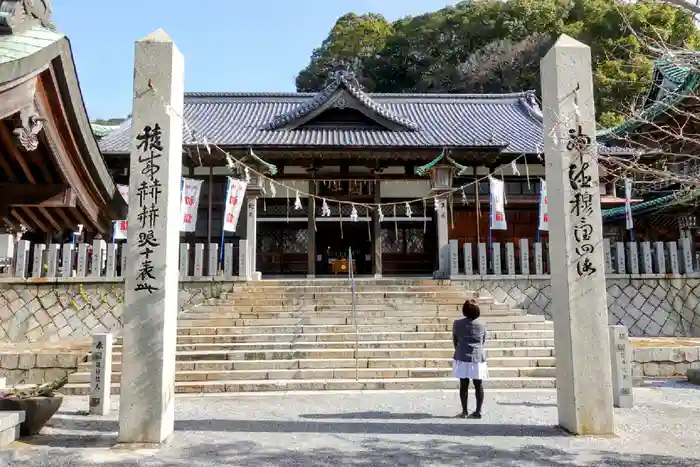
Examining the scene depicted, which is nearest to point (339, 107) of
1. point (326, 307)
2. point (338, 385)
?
point (326, 307)

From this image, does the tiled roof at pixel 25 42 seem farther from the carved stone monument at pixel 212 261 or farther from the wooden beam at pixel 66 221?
the carved stone monument at pixel 212 261

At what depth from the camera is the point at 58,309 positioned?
12.6m

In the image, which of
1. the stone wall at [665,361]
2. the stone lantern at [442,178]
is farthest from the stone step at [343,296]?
the stone lantern at [442,178]

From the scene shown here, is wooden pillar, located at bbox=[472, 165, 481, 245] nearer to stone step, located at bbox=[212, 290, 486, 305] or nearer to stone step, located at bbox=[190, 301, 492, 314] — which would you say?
stone step, located at bbox=[212, 290, 486, 305]

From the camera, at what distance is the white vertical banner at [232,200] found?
1351cm

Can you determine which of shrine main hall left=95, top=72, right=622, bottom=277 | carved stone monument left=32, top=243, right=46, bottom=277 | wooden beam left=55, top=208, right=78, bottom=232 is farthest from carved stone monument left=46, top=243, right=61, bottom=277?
wooden beam left=55, top=208, right=78, bottom=232

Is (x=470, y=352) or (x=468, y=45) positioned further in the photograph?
(x=468, y=45)

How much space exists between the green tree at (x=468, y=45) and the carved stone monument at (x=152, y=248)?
37401 millimetres

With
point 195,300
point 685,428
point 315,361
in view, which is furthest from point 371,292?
point 685,428

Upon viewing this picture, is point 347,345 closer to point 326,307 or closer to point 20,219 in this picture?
point 326,307

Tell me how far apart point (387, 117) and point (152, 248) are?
14085 mm

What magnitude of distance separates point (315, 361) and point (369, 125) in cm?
1177

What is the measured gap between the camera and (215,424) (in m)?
6.10

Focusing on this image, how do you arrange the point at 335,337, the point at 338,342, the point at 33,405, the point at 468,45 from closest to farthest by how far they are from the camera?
the point at 33,405
the point at 338,342
the point at 335,337
the point at 468,45
